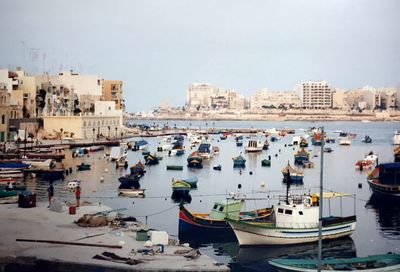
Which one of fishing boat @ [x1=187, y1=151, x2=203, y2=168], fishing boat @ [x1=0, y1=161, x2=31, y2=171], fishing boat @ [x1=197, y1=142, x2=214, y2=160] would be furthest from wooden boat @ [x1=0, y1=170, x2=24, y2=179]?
fishing boat @ [x1=197, y1=142, x2=214, y2=160]

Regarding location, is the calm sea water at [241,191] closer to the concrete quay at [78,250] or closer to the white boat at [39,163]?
the white boat at [39,163]

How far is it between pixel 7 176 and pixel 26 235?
11147 millimetres

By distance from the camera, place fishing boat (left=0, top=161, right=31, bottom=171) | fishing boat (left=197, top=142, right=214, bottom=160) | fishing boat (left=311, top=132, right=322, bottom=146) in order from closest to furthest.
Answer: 1. fishing boat (left=0, top=161, right=31, bottom=171)
2. fishing boat (left=197, top=142, right=214, bottom=160)
3. fishing boat (left=311, top=132, right=322, bottom=146)

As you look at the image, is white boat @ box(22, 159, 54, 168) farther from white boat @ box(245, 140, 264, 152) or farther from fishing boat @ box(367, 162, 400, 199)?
white boat @ box(245, 140, 264, 152)

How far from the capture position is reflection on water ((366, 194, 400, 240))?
13723 millimetres

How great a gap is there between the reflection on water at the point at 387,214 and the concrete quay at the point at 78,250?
19.6ft

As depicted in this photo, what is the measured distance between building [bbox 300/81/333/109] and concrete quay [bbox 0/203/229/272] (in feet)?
380

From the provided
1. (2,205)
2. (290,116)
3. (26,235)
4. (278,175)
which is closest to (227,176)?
(278,175)

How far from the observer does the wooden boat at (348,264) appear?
30.5 ft

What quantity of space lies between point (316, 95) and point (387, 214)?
112525 mm

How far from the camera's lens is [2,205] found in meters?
12.9

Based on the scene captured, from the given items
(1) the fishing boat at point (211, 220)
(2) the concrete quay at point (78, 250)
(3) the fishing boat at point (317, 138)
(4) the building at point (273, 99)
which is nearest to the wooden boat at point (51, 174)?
(2) the concrete quay at point (78, 250)

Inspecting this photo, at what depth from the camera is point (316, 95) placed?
126312mm

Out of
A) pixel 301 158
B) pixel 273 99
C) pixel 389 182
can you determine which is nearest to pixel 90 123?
pixel 301 158
